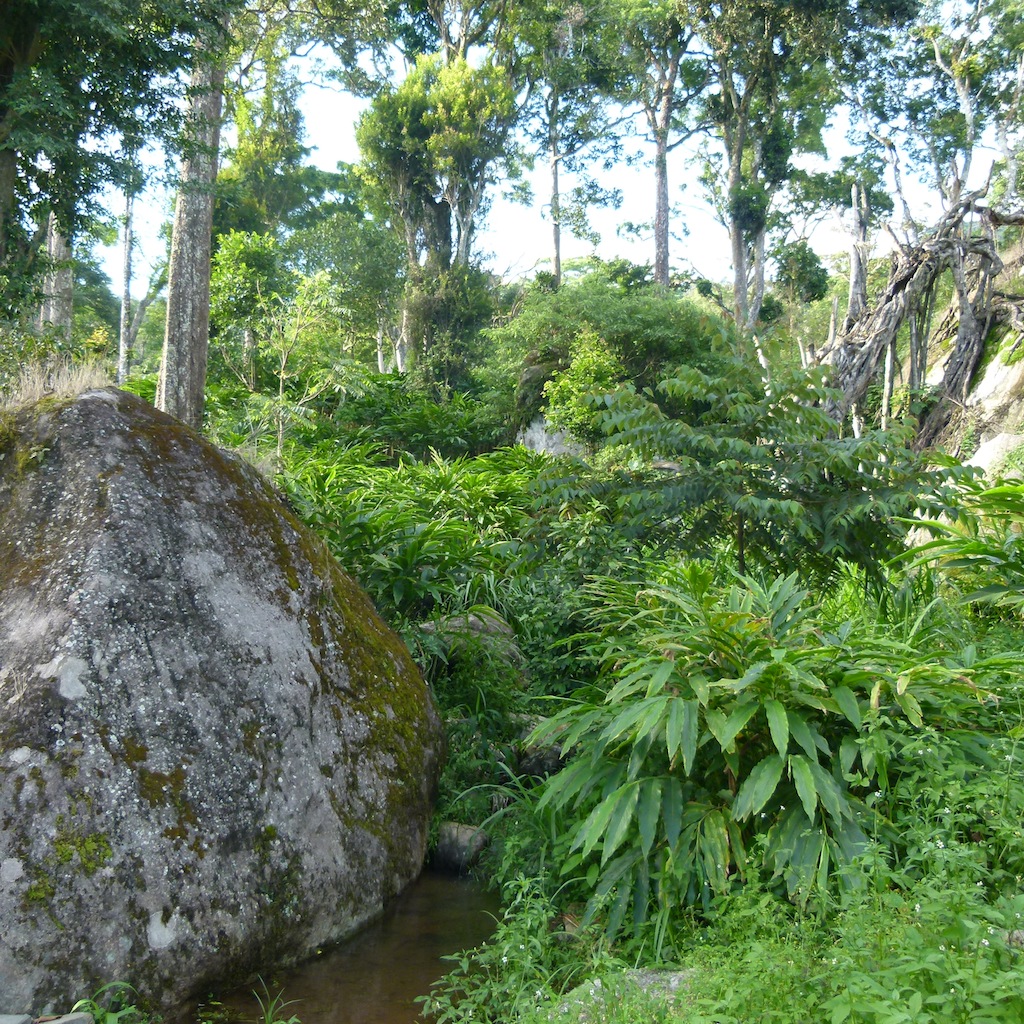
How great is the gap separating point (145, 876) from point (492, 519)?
20.6ft

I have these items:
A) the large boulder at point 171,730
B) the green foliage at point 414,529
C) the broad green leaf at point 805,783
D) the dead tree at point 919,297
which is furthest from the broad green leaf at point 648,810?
the dead tree at point 919,297

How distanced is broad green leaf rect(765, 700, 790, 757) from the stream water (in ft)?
4.81

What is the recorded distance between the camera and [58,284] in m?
16.2

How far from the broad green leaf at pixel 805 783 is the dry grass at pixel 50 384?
3570 millimetres

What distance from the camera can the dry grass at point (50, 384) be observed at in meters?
4.30

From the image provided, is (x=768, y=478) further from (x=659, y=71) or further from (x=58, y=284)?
(x=659, y=71)

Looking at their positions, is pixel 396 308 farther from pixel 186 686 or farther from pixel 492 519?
pixel 186 686

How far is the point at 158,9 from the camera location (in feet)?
20.8

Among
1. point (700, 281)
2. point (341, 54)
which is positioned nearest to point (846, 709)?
point (341, 54)

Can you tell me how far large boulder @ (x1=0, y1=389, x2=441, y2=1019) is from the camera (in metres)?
3.10

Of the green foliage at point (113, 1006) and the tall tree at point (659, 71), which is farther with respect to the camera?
the tall tree at point (659, 71)

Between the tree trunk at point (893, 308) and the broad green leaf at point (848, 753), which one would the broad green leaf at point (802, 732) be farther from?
the tree trunk at point (893, 308)

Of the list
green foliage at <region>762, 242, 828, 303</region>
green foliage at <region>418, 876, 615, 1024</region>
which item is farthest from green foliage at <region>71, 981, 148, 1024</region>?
green foliage at <region>762, 242, 828, 303</region>

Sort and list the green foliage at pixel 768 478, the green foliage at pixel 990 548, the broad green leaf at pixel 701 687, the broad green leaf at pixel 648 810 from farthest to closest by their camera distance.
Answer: the green foliage at pixel 768 478, the green foliage at pixel 990 548, the broad green leaf at pixel 701 687, the broad green leaf at pixel 648 810
